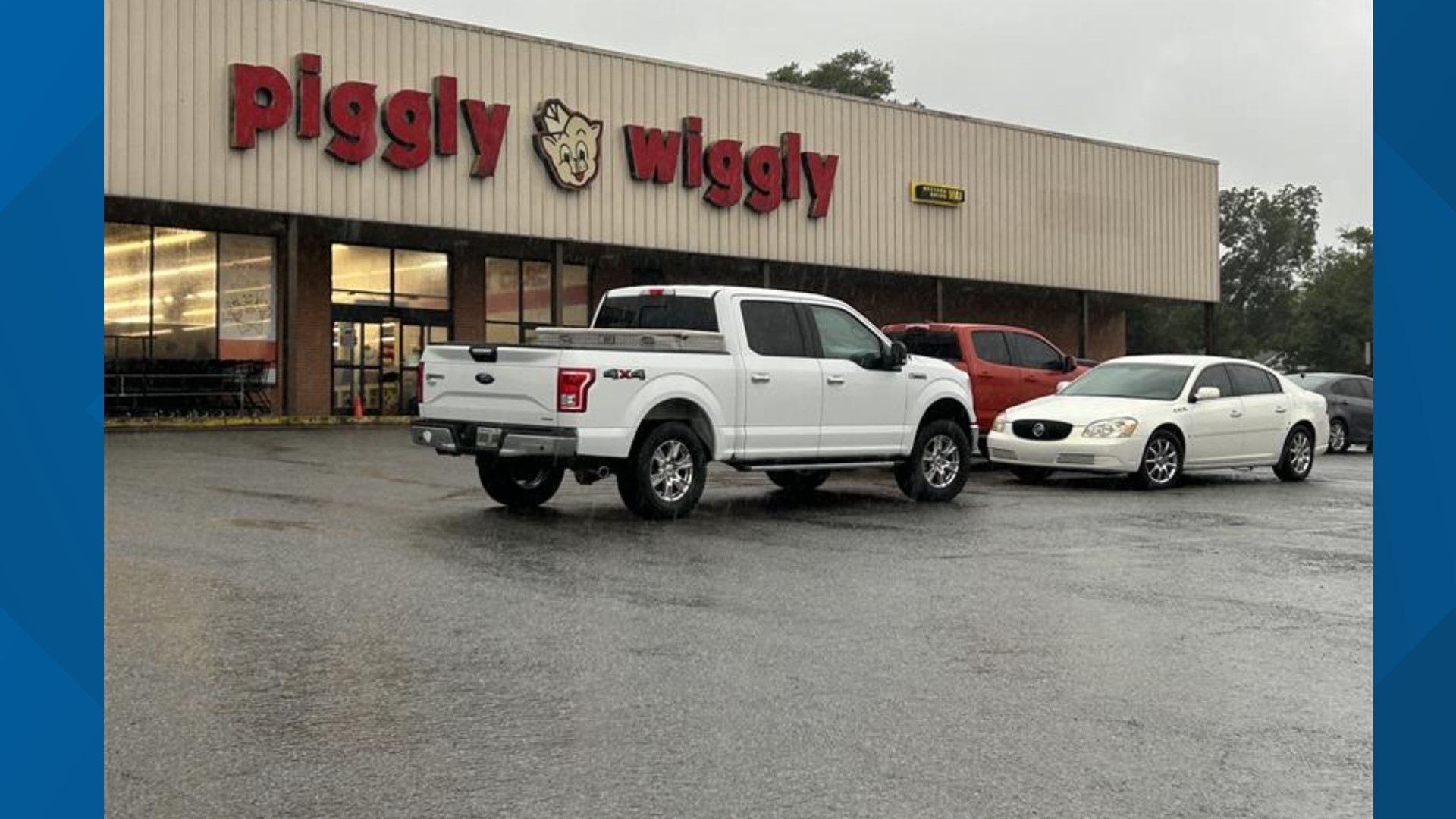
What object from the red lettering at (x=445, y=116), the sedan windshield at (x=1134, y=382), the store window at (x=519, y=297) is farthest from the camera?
the store window at (x=519, y=297)

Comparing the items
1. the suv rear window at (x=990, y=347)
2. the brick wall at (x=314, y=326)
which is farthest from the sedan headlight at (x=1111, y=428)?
the brick wall at (x=314, y=326)

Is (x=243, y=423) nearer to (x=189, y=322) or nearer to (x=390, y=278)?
(x=189, y=322)

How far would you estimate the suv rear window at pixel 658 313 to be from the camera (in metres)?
13.4

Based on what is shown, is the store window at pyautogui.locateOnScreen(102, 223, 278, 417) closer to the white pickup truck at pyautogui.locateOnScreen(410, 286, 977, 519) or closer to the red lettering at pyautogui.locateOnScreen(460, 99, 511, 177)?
the red lettering at pyautogui.locateOnScreen(460, 99, 511, 177)

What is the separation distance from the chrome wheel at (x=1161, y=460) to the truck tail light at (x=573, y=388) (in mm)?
7604

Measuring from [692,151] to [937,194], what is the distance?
801 centimetres

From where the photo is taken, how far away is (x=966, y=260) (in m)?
38.7

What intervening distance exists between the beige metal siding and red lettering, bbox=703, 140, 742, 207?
0.93 ft

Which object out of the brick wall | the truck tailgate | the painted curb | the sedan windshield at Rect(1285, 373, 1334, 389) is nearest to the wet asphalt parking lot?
the truck tailgate

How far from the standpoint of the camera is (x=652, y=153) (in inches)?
1265

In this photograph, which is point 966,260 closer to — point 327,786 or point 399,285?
point 399,285

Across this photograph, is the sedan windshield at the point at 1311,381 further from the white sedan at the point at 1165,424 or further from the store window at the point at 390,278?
the store window at the point at 390,278

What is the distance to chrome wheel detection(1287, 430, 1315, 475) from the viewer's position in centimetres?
1848

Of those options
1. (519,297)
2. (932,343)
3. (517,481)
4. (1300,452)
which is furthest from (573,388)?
(519,297)
